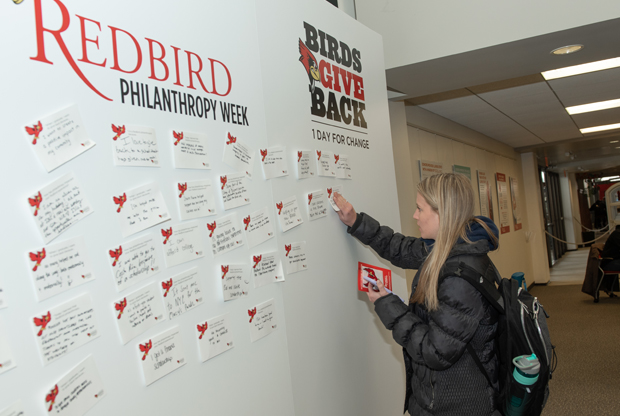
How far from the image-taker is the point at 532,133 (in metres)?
7.64

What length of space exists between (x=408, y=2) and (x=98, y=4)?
8.65 feet

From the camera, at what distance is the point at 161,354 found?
1.21 metres

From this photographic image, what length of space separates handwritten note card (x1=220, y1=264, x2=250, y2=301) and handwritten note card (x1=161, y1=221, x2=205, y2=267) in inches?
4.6

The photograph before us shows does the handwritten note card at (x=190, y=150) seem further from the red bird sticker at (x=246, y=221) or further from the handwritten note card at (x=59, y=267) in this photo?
the handwritten note card at (x=59, y=267)

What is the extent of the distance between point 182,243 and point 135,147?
0.91 feet

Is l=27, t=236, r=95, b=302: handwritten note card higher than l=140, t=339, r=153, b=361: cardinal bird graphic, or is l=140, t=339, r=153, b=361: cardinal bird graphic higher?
Answer: l=27, t=236, r=95, b=302: handwritten note card

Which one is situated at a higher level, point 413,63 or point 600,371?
point 413,63

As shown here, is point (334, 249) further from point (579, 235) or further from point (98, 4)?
point (579, 235)

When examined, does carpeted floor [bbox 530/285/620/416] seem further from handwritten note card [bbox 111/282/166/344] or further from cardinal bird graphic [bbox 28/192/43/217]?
cardinal bird graphic [bbox 28/192/43/217]

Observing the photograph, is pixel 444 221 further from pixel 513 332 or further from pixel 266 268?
pixel 266 268

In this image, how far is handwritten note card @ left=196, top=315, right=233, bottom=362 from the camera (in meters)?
1.33

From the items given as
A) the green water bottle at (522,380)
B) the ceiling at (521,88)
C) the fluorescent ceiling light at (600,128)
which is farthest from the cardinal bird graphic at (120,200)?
the fluorescent ceiling light at (600,128)

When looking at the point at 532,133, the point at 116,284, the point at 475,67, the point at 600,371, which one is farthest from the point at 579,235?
the point at 116,284

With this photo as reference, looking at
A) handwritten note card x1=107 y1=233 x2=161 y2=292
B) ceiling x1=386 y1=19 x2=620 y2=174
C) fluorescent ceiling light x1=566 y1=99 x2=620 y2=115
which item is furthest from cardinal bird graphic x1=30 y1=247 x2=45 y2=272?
fluorescent ceiling light x1=566 y1=99 x2=620 y2=115
